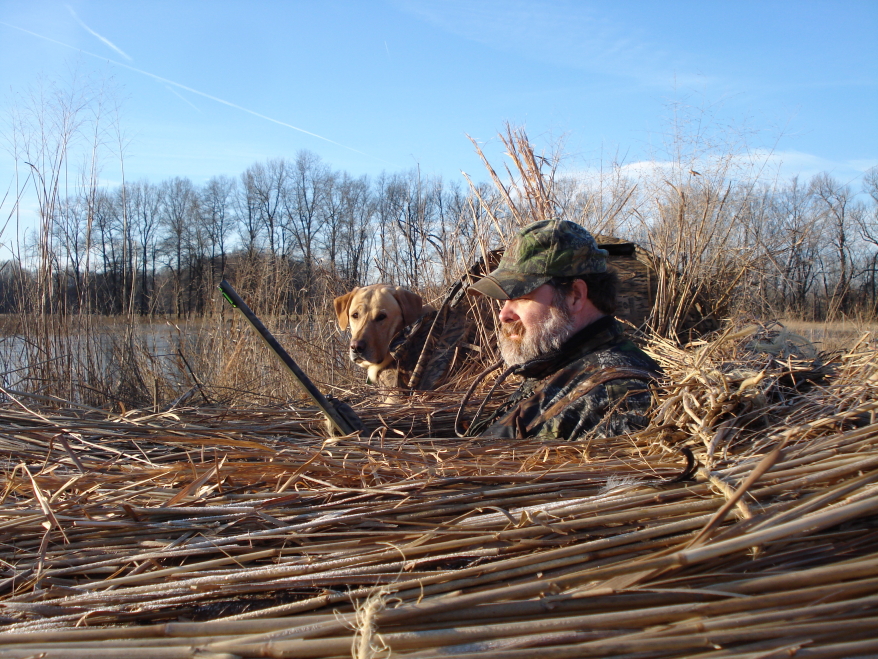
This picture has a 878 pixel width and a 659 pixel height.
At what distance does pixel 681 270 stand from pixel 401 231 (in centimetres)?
397

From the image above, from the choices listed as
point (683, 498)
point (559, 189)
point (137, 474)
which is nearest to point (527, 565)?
point (683, 498)

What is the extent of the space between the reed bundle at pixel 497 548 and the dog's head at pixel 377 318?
13.6 feet

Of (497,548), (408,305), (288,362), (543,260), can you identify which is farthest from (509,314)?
(408,305)

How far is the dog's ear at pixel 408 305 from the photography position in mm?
6125

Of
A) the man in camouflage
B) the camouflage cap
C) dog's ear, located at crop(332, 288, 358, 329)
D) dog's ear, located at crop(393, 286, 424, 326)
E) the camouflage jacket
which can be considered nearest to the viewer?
the camouflage jacket

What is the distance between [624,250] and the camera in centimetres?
466

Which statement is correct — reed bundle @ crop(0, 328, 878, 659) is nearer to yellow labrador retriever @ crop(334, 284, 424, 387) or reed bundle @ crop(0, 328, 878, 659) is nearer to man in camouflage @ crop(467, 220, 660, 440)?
man in camouflage @ crop(467, 220, 660, 440)

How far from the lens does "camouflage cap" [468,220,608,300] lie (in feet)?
9.26

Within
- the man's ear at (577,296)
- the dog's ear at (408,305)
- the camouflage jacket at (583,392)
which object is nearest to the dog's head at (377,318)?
the dog's ear at (408,305)

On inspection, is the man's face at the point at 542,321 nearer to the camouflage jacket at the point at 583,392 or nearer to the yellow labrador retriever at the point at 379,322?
the camouflage jacket at the point at 583,392

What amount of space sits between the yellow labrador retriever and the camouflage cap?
2.87 metres

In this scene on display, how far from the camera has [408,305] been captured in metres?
6.18

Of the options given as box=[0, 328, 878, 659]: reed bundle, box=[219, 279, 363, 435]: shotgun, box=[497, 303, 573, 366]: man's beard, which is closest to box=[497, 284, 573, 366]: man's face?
box=[497, 303, 573, 366]: man's beard

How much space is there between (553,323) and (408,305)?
342 centimetres
